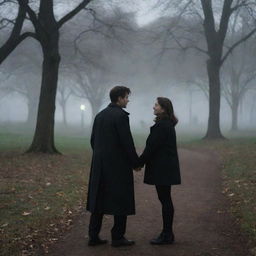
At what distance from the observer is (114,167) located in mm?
5719

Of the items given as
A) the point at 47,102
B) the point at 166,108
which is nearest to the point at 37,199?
the point at 166,108

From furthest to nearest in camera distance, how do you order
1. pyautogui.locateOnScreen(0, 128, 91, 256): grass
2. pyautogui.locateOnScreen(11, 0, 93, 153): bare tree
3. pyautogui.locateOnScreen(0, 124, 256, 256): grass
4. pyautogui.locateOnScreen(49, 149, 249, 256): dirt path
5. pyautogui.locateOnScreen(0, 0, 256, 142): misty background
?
pyautogui.locateOnScreen(0, 0, 256, 142): misty background
pyautogui.locateOnScreen(11, 0, 93, 153): bare tree
pyautogui.locateOnScreen(0, 124, 256, 256): grass
pyautogui.locateOnScreen(0, 128, 91, 256): grass
pyautogui.locateOnScreen(49, 149, 249, 256): dirt path

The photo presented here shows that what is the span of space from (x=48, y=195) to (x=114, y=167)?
3964mm

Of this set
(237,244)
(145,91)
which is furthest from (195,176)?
(145,91)

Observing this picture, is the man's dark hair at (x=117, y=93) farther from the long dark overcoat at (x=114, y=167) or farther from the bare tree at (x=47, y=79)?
the bare tree at (x=47, y=79)

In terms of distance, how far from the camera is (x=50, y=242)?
20.1ft

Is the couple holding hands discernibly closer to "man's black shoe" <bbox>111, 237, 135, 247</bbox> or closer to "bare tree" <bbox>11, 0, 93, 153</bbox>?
"man's black shoe" <bbox>111, 237, 135, 247</bbox>

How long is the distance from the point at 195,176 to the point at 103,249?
696 centimetres

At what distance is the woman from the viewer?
583 centimetres

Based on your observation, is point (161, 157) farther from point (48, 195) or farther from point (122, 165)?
point (48, 195)

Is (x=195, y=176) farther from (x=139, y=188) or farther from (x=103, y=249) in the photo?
(x=103, y=249)

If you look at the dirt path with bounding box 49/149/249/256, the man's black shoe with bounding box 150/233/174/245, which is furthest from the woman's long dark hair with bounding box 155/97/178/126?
the dirt path with bounding box 49/149/249/256

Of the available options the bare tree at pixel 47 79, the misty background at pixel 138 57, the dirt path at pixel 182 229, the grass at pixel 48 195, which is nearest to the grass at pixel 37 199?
the grass at pixel 48 195

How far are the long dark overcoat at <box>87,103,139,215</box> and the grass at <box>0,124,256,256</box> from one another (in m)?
1.09
